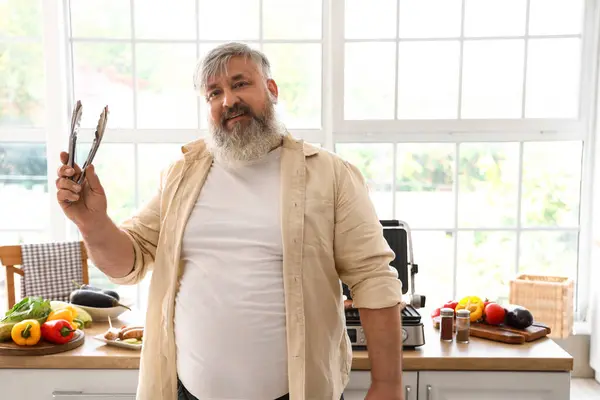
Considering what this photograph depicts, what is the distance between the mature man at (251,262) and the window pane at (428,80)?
5.96ft

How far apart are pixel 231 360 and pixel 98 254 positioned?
1.42 feet

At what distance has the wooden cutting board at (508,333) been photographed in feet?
6.81

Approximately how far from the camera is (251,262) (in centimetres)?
147

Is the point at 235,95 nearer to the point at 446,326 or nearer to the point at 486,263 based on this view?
the point at 446,326

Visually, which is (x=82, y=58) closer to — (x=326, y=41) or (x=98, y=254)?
(x=326, y=41)

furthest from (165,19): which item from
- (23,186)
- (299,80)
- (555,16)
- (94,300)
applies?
(555,16)

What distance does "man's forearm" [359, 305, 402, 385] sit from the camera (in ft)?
4.85

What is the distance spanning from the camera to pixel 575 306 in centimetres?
340

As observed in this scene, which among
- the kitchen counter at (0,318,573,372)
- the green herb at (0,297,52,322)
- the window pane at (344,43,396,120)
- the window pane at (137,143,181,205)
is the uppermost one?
the window pane at (344,43,396,120)

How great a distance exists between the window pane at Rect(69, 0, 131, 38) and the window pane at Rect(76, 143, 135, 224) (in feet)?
2.01

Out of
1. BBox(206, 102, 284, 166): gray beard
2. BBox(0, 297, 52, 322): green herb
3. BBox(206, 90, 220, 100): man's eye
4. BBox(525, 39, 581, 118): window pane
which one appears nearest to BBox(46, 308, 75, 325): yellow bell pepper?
BBox(0, 297, 52, 322): green herb

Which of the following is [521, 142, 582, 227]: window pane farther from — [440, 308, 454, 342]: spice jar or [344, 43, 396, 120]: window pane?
[440, 308, 454, 342]: spice jar

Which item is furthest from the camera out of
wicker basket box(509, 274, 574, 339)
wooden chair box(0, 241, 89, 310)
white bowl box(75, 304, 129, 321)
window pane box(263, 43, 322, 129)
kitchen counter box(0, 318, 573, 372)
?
window pane box(263, 43, 322, 129)

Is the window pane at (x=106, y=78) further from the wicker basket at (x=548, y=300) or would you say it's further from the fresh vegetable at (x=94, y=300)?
the wicker basket at (x=548, y=300)
